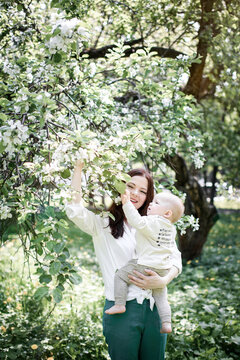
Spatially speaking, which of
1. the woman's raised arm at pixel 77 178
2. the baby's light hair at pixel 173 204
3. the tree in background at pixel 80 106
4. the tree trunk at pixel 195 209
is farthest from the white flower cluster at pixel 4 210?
the tree trunk at pixel 195 209

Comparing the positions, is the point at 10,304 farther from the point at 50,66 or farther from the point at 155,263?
the point at 50,66

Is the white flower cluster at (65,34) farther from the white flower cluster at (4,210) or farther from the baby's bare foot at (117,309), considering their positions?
the baby's bare foot at (117,309)

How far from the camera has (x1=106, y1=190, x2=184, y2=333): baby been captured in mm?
2265

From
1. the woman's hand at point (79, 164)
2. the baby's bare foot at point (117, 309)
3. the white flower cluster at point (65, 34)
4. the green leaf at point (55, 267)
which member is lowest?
the baby's bare foot at point (117, 309)

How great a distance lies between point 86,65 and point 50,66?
1163mm

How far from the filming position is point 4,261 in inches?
266

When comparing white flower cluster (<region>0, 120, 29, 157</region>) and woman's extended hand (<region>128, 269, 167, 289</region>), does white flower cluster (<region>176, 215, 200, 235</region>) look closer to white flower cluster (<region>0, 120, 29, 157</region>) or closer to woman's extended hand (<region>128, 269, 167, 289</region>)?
woman's extended hand (<region>128, 269, 167, 289</region>)

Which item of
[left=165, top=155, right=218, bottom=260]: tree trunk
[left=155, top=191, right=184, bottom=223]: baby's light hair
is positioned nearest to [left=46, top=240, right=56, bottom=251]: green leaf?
[left=155, top=191, right=184, bottom=223]: baby's light hair

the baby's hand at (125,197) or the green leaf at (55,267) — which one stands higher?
the baby's hand at (125,197)

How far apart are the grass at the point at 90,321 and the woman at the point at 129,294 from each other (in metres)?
0.33

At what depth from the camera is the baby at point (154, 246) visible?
2265 millimetres

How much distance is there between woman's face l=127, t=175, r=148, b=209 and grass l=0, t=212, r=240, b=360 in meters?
0.55

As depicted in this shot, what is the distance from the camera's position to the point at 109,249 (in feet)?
8.04

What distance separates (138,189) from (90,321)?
2.31m
